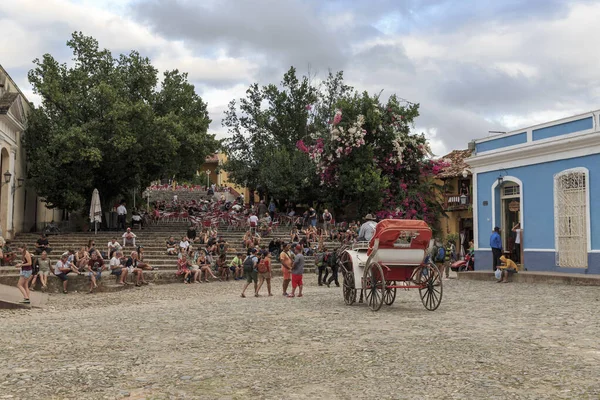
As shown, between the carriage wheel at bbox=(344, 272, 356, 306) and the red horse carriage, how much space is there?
1.27 feet

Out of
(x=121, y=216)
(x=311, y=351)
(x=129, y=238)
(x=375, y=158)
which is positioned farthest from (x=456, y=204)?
(x=311, y=351)

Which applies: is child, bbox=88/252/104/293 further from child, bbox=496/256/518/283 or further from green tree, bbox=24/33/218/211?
child, bbox=496/256/518/283

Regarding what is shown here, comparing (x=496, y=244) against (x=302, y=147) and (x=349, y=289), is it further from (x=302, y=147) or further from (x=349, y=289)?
(x=302, y=147)

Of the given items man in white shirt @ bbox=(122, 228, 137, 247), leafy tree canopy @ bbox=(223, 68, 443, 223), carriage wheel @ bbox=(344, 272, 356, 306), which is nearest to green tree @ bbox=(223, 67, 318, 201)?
leafy tree canopy @ bbox=(223, 68, 443, 223)

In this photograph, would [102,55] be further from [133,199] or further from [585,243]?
[585,243]

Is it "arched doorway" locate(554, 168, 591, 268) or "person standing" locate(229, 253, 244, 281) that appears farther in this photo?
"person standing" locate(229, 253, 244, 281)

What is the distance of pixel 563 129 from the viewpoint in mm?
18516

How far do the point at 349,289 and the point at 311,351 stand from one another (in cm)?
545

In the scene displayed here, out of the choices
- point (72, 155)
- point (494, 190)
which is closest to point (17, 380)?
point (494, 190)

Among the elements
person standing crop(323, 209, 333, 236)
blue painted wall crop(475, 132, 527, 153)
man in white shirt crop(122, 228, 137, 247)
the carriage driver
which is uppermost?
blue painted wall crop(475, 132, 527, 153)

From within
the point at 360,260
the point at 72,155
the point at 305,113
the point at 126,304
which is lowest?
the point at 126,304

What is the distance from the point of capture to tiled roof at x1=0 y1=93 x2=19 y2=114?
23.8 m

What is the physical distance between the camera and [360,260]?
41.3 ft

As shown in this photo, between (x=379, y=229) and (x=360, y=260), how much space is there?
0.96m
